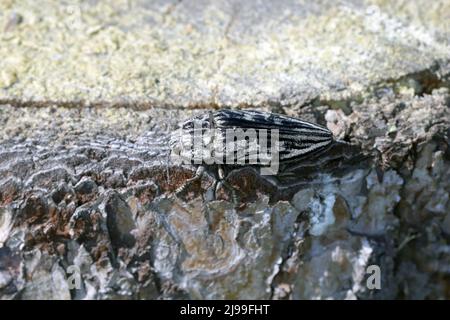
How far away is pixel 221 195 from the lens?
109cm

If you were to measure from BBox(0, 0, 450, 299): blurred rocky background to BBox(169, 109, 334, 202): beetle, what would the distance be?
0.08 feet

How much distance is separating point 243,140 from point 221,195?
0.31 ft

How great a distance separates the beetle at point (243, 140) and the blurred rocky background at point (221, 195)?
0.08ft

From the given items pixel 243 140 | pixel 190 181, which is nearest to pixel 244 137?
pixel 243 140

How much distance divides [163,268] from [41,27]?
0.67 metres

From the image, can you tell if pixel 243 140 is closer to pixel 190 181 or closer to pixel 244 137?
pixel 244 137

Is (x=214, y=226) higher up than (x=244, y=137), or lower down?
lower down

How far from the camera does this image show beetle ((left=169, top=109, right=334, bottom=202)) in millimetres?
1088

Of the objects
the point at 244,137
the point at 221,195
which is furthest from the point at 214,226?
the point at 244,137

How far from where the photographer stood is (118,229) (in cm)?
107

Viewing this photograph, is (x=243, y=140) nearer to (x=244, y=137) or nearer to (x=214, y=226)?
(x=244, y=137)
